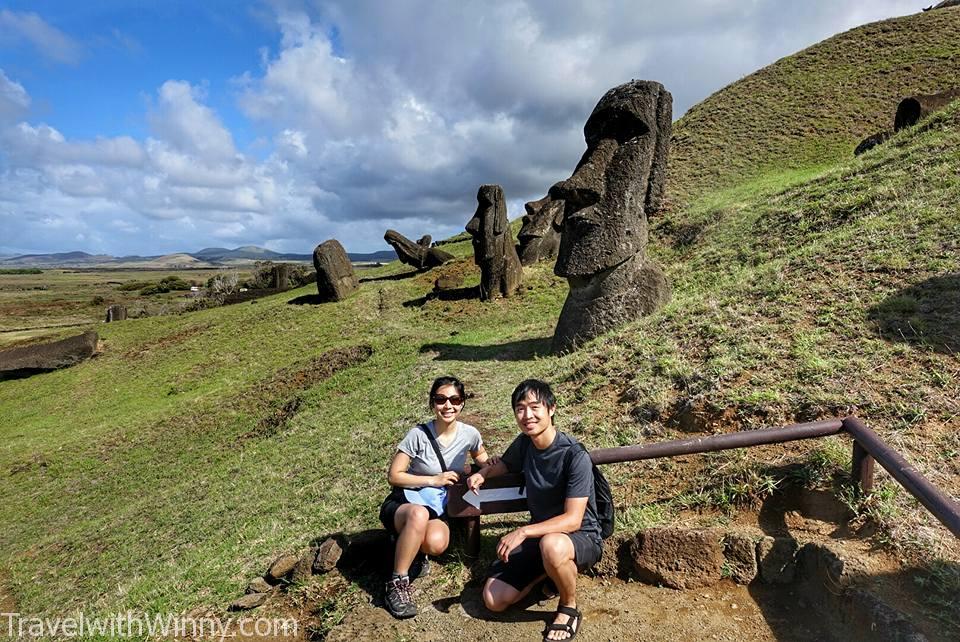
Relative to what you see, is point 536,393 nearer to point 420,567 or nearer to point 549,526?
point 549,526

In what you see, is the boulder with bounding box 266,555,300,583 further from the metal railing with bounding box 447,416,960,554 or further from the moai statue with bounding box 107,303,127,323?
the moai statue with bounding box 107,303,127,323

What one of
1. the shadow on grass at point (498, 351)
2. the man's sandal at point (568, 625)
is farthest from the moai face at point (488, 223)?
the man's sandal at point (568, 625)

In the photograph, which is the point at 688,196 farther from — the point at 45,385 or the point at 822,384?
the point at 45,385

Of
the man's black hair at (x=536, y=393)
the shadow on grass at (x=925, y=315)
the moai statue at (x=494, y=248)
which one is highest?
the moai statue at (x=494, y=248)

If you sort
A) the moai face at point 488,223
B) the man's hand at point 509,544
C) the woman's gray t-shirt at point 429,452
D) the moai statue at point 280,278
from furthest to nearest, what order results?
the moai statue at point 280,278 < the moai face at point 488,223 < the woman's gray t-shirt at point 429,452 < the man's hand at point 509,544

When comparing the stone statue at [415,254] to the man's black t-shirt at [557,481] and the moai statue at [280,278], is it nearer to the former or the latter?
the moai statue at [280,278]

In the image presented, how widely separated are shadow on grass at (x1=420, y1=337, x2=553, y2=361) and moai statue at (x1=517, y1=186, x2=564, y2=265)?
23.1ft

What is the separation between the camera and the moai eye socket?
8516 millimetres

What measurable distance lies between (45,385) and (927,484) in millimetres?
18917

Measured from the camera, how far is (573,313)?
8.73 meters

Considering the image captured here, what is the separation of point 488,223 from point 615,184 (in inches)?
266

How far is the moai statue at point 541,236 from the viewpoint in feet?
57.3

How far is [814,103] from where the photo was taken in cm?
2327

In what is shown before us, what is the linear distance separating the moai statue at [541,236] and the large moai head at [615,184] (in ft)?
27.9
